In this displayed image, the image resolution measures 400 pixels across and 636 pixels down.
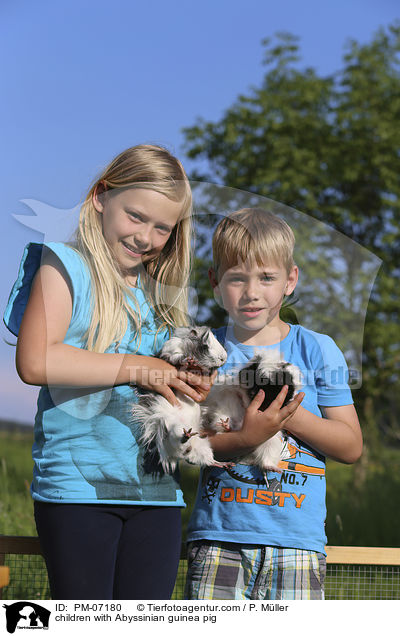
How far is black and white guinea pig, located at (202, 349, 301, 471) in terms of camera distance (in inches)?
48.3

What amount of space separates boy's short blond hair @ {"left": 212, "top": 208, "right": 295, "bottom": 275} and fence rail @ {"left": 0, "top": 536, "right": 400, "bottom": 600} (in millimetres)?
834

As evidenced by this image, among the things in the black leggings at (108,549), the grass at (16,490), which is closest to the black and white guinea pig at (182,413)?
the black leggings at (108,549)

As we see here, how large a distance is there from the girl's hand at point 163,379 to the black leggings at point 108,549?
0.26 metres

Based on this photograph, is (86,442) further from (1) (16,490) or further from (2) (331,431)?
(1) (16,490)

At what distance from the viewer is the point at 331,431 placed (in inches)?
53.1

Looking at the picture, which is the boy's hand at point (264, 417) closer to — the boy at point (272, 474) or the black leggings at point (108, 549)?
the boy at point (272, 474)

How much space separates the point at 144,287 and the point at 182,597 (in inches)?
29.6

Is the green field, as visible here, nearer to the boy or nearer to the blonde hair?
the boy

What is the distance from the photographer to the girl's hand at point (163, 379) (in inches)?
47.7

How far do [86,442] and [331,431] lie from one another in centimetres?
55
